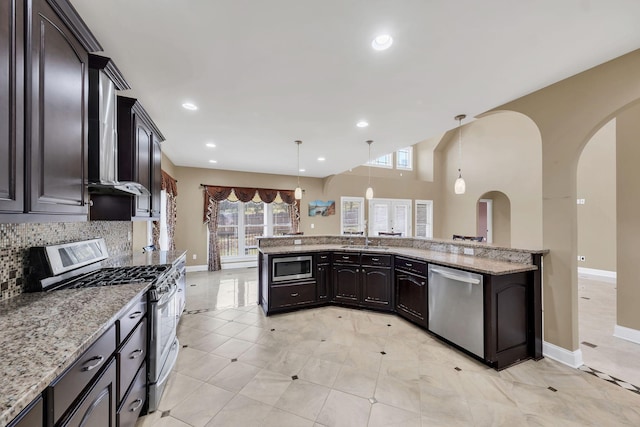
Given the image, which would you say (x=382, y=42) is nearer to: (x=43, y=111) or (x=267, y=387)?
(x=43, y=111)

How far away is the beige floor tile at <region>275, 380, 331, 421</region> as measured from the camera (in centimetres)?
178

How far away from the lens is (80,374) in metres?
0.97

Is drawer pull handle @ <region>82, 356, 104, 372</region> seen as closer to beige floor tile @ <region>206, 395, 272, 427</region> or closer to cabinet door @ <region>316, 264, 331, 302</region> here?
beige floor tile @ <region>206, 395, 272, 427</region>

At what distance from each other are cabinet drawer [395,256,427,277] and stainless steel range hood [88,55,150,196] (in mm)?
3097

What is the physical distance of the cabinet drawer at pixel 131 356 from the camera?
4.39 ft

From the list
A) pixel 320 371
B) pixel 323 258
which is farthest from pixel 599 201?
pixel 320 371

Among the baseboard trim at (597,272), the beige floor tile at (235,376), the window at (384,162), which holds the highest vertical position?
the window at (384,162)

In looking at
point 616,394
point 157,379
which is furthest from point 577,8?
point 157,379

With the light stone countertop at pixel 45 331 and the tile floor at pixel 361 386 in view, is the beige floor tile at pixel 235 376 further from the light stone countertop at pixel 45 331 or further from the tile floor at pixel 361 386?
the light stone countertop at pixel 45 331

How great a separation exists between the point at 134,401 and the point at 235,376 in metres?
0.81

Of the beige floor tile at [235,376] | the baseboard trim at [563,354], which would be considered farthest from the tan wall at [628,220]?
the beige floor tile at [235,376]

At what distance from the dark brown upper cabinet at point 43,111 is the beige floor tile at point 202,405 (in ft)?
5.00

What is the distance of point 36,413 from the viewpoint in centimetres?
73

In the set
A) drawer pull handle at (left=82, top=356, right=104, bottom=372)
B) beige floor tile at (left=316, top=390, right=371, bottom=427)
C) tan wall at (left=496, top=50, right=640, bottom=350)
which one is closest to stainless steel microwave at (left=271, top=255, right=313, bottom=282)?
beige floor tile at (left=316, top=390, right=371, bottom=427)
